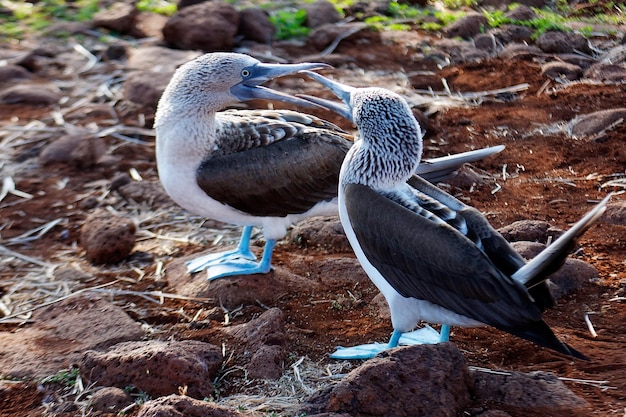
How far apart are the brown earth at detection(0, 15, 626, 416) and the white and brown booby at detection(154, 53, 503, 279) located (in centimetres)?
42

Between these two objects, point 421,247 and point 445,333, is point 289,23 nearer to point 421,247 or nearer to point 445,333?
point 445,333

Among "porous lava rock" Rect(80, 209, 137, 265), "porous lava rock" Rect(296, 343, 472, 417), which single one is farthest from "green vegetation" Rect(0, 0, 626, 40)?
"porous lava rock" Rect(296, 343, 472, 417)

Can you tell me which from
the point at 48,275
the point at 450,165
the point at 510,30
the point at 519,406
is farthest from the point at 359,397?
the point at 510,30

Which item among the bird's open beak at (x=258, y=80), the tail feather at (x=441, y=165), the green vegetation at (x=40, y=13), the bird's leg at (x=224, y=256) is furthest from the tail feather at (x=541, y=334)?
the green vegetation at (x=40, y=13)

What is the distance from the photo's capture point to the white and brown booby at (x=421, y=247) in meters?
3.55

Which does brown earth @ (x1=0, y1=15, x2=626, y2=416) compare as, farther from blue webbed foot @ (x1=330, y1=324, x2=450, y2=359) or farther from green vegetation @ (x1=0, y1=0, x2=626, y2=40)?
green vegetation @ (x1=0, y1=0, x2=626, y2=40)

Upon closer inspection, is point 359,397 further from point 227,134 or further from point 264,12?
point 264,12

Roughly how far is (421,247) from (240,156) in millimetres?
1547

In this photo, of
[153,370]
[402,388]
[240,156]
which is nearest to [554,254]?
[402,388]

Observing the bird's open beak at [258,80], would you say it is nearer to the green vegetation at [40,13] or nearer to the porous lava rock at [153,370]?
the porous lava rock at [153,370]

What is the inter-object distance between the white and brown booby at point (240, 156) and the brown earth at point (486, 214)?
0.42 m

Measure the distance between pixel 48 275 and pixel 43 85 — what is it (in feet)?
11.6

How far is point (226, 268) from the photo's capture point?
5.05 metres

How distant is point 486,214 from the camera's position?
5504mm
